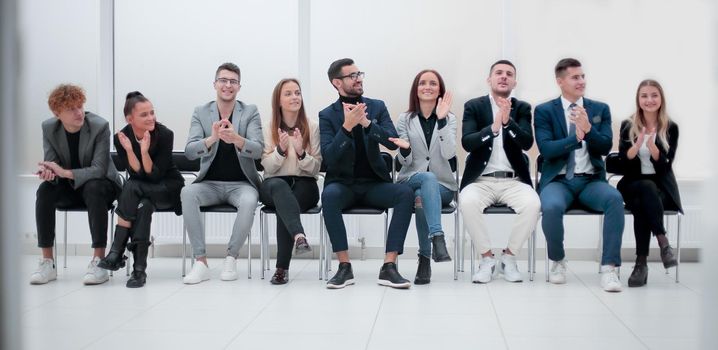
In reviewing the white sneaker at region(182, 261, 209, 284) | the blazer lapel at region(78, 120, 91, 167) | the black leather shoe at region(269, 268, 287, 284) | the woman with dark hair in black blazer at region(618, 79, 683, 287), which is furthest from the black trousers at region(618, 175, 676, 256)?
the blazer lapel at region(78, 120, 91, 167)

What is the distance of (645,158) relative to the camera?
174 inches

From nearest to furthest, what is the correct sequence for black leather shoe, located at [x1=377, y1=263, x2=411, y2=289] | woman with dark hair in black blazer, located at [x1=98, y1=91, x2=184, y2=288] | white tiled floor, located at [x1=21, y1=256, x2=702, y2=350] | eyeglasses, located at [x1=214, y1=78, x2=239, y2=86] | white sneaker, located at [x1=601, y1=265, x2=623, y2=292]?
white tiled floor, located at [x1=21, y1=256, x2=702, y2=350]
white sneaker, located at [x1=601, y1=265, x2=623, y2=292]
black leather shoe, located at [x1=377, y1=263, x2=411, y2=289]
woman with dark hair in black blazer, located at [x1=98, y1=91, x2=184, y2=288]
eyeglasses, located at [x1=214, y1=78, x2=239, y2=86]

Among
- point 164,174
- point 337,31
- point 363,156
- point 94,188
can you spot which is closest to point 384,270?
point 363,156

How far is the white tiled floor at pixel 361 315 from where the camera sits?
9.39 ft

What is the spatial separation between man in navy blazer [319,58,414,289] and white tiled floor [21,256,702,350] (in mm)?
221

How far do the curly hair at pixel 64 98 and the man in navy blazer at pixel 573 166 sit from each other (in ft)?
8.60

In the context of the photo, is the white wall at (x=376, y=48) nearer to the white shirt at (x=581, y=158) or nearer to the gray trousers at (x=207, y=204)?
the white shirt at (x=581, y=158)

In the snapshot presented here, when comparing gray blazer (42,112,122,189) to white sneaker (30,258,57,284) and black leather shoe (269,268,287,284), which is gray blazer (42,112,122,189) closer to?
white sneaker (30,258,57,284)

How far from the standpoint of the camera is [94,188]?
4473 mm

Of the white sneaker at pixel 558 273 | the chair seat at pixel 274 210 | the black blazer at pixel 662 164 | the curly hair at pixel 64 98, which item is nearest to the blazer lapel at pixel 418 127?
the chair seat at pixel 274 210

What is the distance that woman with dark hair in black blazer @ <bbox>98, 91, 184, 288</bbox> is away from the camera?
439 centimetres

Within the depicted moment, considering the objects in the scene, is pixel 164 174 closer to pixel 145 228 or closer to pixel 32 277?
pixel 145 228

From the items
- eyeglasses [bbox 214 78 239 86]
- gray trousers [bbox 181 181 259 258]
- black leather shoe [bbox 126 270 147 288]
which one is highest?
eyeglasses [bbox 214 78 239 86]

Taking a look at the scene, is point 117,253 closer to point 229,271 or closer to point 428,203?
point 229,271
